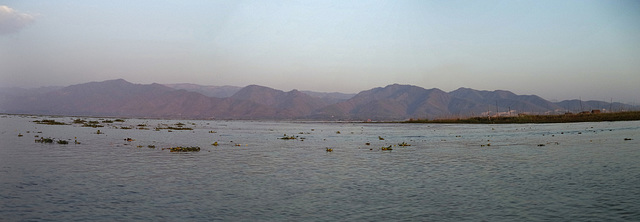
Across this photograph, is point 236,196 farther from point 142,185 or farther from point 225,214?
point 142,185

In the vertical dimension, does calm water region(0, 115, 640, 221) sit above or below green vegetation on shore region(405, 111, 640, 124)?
below

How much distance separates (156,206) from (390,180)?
1097cm

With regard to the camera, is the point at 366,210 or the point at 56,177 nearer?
the point at 366,210

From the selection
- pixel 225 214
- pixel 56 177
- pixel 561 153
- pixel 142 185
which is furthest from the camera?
pixel 561 153

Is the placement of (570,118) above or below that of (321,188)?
above

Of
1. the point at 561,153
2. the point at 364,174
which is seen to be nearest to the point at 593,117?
the point at 561,153

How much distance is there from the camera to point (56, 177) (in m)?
21.5

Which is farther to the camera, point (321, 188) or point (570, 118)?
point (570, 118)

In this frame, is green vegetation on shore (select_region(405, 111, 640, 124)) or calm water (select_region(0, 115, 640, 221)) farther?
green vegetation on shore (select_region(405, 111, 640, 124))

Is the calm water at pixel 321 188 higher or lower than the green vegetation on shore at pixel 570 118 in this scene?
lower

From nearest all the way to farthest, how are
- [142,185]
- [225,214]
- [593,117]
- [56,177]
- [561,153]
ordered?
[225,214] → [142,185] → [56,177] → [561,153] → [593,117]

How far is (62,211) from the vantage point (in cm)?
1460

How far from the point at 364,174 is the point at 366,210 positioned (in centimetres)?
858

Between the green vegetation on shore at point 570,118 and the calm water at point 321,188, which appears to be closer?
the calm water at point 321,188
